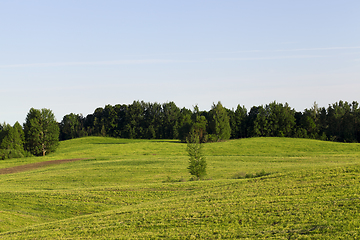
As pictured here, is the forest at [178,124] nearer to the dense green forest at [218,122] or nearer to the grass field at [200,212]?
the dense green forest at [218,122]

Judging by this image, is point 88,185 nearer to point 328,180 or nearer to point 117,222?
point 117,222

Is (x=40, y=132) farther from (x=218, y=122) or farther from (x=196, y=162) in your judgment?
(x=196, y=162)

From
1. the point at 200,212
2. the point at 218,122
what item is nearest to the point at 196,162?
the point at 200,212

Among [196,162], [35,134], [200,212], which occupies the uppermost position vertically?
[35,134]

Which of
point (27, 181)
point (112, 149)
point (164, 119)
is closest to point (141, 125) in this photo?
point (164, 119)

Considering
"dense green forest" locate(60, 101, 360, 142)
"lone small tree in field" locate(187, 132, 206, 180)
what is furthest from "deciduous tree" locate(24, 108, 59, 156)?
"lone small tree in field" locate(187, 132, 206, 180)

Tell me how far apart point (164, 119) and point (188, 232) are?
118165 mm

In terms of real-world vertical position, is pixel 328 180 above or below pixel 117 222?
above

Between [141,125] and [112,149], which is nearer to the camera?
[112,149]

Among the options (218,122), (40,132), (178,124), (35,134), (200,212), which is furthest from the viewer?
(178,124)

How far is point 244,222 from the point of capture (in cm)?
1187

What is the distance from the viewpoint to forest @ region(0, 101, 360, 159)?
7044 cm

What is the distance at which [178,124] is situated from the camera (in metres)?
121

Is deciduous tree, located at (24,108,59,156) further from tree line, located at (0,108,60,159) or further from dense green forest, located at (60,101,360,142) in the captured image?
dense green forest, located at (60,101,360,142)
